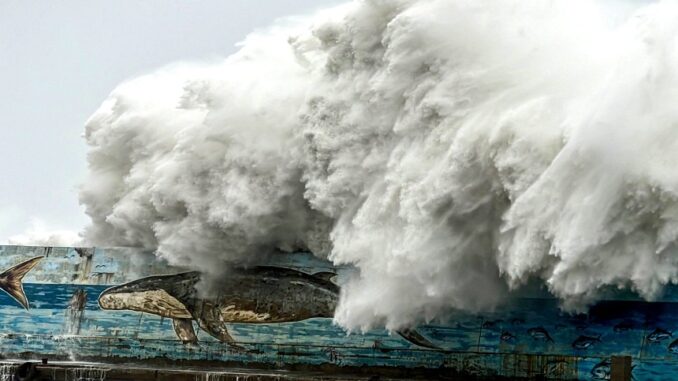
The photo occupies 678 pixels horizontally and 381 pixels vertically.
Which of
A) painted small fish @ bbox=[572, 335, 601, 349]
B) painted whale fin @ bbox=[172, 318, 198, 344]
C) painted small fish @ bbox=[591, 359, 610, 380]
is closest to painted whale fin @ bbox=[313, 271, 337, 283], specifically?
painted whale fin @ bbox=[172, 318, 198, 344]

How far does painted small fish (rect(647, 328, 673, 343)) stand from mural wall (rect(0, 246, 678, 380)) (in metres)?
0.02

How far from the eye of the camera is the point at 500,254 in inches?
642

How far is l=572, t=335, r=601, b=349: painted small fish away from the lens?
685 inches

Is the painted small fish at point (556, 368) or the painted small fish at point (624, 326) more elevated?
the painted small fish at point (624, 326)

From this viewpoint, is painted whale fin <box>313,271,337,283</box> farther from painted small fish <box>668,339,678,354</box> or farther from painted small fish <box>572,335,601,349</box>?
painted small fish <box>668,339,678,354</box>

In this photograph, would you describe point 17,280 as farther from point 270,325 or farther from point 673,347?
point 673,347

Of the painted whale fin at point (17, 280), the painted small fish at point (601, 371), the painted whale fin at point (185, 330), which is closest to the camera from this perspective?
the painted small fish at point (601, 371)

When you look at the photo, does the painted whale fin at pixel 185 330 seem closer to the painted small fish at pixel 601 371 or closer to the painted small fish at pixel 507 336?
the painted small fish at pixel 507 336

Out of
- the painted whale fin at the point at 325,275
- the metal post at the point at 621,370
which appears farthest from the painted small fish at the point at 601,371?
the painted whale fin at the point at 325,275

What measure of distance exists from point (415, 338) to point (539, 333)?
7.59 feet

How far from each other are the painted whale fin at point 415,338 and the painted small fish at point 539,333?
178 centimetres

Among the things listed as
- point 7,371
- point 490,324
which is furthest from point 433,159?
point 7,371

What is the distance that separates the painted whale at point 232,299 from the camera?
20.2 m

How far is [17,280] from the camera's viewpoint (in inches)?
887
